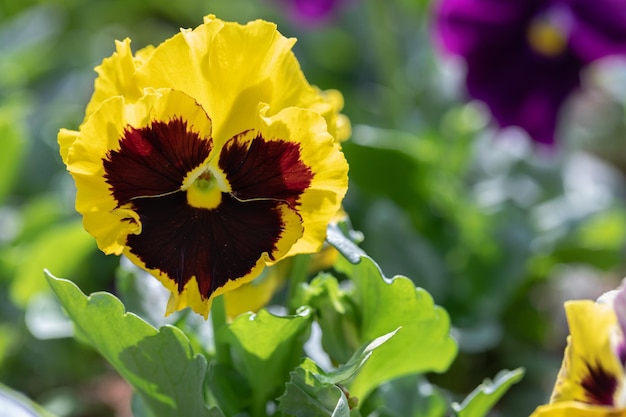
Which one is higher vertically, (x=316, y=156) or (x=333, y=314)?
(x=316, y=156)

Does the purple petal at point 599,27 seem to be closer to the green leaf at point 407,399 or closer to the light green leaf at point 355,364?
Result: the green leaf at point 407,399

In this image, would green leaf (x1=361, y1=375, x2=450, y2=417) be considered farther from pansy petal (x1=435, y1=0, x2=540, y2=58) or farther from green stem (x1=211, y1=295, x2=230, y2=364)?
pansy petal (x1=435, y1=0, x2=540, y2=58)

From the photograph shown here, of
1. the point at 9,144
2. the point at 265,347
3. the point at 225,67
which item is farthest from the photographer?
the point at 9,144

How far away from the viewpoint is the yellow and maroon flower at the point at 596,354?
75 centimetres

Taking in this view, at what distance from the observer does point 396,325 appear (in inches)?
37.9

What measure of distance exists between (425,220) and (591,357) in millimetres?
1026

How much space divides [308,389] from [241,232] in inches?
6.0

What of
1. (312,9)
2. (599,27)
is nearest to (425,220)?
(599,27)

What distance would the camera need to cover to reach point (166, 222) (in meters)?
0.83

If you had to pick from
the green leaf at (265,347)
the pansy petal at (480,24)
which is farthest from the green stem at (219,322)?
the pansy petal at (480,24)

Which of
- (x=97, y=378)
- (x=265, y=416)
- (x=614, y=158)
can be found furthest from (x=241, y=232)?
(x=614, y=158)

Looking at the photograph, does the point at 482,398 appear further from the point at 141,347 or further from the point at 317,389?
the point at 141,347

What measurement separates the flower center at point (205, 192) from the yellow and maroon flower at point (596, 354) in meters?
0.31

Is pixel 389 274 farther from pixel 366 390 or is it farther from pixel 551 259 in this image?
pixel 366 390
